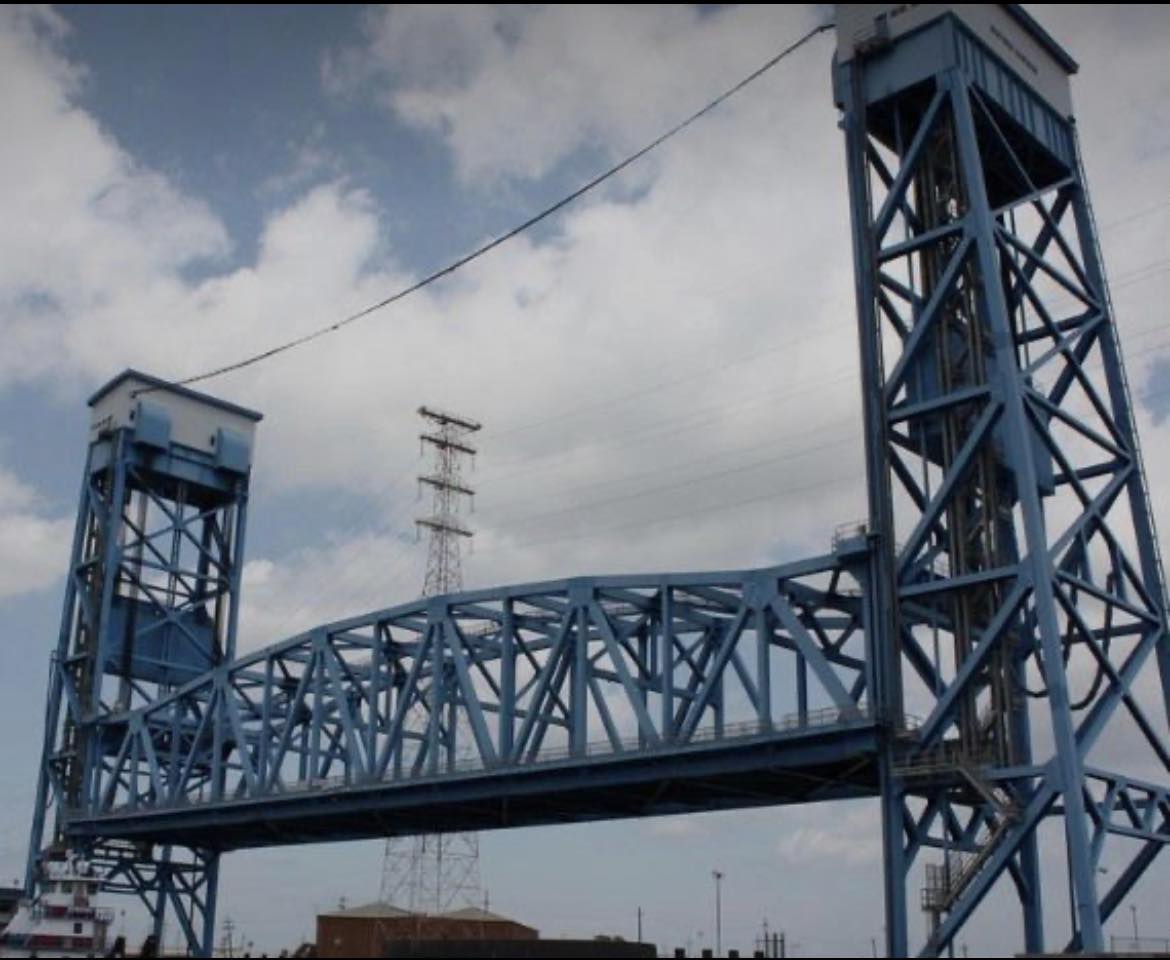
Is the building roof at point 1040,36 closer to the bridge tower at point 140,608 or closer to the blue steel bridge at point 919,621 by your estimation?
the blue steel bridge at point 919,621

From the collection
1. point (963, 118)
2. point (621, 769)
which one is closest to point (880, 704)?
point (621, 769)

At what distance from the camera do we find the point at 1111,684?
163 feet

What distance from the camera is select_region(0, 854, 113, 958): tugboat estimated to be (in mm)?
60719

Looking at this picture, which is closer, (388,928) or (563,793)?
(563,793)

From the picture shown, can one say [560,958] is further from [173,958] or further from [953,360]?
[173,958]

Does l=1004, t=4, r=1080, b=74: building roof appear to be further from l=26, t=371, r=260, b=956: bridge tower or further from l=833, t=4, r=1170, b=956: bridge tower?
l=26, t=371, r=260, b=956: bridge tower

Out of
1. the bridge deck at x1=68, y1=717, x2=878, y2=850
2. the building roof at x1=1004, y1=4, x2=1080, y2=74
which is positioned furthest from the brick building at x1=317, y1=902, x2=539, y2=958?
the building roof at x1=1004, y1=4, x2=1080, y2=74

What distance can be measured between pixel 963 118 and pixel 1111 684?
19045 millimetres

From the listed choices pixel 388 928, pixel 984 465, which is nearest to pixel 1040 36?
pixel 984 465

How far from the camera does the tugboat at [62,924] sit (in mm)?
60719

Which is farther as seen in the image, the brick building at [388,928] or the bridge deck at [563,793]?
the brick building at [388,928]

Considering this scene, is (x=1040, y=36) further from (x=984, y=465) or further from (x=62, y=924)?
(x=62, y=924)

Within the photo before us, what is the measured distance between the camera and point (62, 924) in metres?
61.5

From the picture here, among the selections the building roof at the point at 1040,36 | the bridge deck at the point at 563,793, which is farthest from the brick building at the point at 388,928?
the building roof at the point at 1040,36
